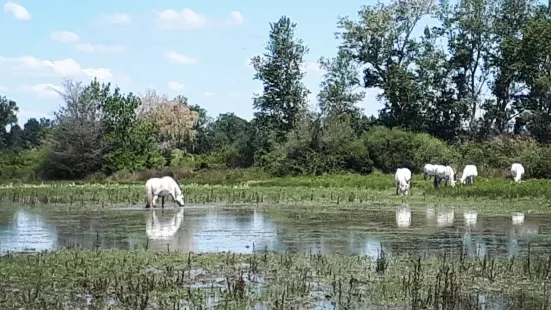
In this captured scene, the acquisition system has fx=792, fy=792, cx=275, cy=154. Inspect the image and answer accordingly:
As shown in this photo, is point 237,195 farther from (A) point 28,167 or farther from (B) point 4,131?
(B) point 4,131

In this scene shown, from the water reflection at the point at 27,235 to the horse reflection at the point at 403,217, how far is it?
312 inches

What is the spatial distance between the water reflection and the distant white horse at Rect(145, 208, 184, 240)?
197 centimetres

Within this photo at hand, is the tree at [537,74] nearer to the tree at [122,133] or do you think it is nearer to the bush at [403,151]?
the bush at [403,151]

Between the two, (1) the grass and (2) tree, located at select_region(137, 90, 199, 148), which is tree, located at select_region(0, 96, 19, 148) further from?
(1) the grass

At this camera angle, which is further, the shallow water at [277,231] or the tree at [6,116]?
the tree at [6,116]

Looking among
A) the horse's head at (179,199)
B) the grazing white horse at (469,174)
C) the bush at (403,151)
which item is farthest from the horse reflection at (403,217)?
the bush at (403,151)

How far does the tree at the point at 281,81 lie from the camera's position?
57.5 metres

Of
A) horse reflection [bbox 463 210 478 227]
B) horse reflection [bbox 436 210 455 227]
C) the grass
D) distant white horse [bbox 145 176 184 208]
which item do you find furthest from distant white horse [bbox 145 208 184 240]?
horse reflection [bbox 463 210 478 227]

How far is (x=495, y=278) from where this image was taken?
34.3 ft

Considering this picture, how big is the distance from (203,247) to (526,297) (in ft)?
21.2

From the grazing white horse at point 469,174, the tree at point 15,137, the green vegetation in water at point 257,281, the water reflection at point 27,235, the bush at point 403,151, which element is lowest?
the green vegetation in water at point 257,281

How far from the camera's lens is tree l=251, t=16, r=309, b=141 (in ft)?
189

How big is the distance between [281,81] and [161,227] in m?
40.4

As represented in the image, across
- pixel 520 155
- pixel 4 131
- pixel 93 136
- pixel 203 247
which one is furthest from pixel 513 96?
pixel 4 131
